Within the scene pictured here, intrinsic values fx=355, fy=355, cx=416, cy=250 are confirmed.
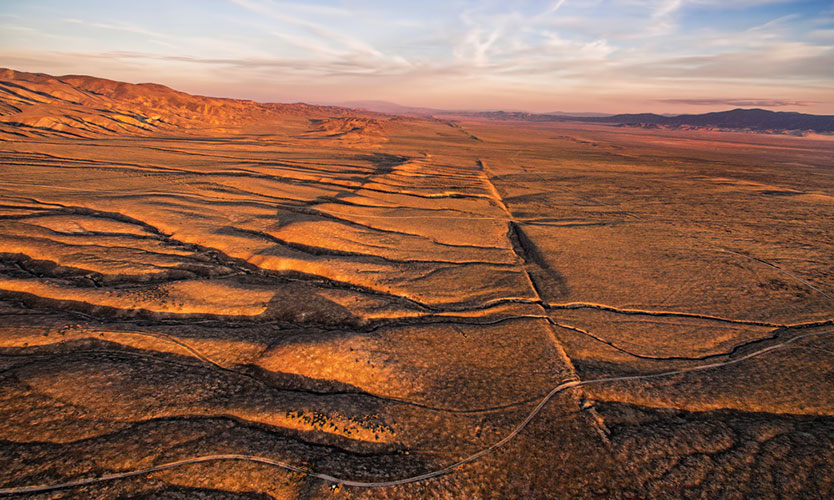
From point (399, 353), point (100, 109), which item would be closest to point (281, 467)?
point (399, 353)

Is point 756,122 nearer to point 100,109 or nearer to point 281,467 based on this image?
point 281,467

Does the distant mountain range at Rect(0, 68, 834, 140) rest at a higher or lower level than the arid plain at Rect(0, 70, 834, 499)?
higher

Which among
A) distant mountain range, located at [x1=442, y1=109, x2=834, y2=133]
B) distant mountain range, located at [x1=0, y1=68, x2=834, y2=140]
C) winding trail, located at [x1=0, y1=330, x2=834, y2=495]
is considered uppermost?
distant mountain range, located at [x1=442, y1=109, x2=834, y2=133]

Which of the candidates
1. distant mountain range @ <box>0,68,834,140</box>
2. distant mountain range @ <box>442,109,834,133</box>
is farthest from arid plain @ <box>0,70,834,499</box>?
distant mountain range @ <box>442,109,834,133</box>

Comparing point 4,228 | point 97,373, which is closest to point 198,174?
point 4,228

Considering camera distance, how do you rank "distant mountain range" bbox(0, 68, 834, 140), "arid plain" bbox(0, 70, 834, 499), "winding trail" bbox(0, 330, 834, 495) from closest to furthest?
"winding trail" bbox(0, 330, 834, 495)
"arid plain" bbox(0, 70, 834, 499)
"distant mountain range" bbox(0, 68, 834, 140)

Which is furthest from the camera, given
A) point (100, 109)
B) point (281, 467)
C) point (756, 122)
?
point (756, 122)

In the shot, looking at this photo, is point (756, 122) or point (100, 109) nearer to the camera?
point (100, 109)

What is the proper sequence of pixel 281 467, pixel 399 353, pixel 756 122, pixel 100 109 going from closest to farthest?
pixel 281 467, pixel 399 353, pixel 100 109, pixel 756 122

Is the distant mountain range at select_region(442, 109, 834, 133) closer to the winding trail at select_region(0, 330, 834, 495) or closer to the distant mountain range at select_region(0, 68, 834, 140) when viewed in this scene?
the distant mountain range at select_region(0, 68, 834, 140)
